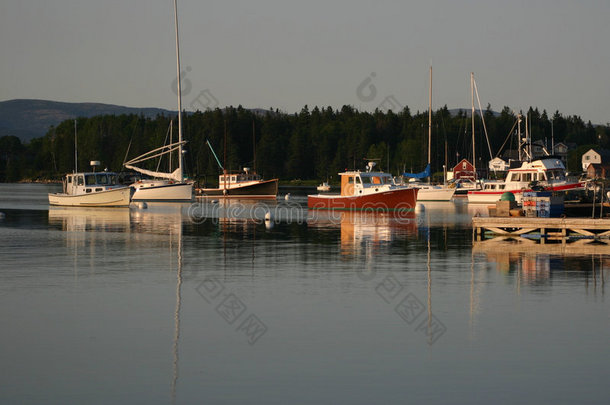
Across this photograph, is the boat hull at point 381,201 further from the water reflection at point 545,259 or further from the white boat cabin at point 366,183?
the water reflection at point 545,259

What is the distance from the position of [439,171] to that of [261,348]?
182m

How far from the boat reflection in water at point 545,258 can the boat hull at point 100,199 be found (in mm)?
41253

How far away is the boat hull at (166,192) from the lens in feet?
268

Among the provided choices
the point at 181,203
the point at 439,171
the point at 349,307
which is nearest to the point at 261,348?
the point at 349,307

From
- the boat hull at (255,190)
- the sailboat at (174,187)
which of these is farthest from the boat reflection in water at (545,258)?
the boat hull at (255,190)

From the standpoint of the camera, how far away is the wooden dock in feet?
120

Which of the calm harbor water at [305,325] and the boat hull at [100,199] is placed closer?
the calm harbor water at [305,325]

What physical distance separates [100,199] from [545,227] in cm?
4575

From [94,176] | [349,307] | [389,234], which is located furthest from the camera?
[94,176]

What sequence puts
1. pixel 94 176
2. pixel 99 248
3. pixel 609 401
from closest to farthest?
pixel 609 401, pixel 99 248, pixel 94 176

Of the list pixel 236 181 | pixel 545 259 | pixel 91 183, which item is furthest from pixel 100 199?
pixel 545 259

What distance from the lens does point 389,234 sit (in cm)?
4241

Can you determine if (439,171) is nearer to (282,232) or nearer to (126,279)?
(282,232)

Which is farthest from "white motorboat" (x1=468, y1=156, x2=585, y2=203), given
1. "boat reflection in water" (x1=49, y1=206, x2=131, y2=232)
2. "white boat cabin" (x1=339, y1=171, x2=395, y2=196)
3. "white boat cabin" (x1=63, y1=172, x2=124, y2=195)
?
"white boat cabin" (x1=63, y1=172, x2=124, y2=195)
